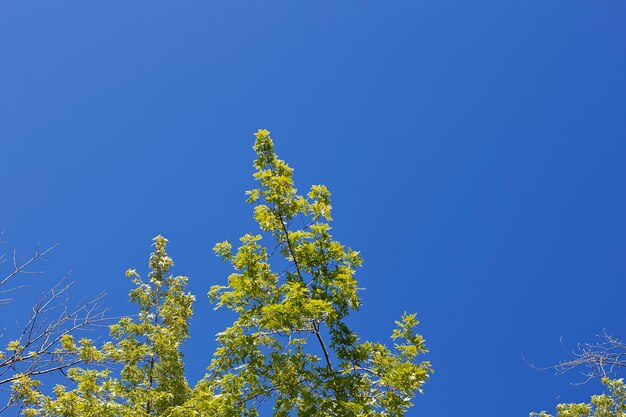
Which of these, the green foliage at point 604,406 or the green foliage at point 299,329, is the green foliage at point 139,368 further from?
the green foliage at point 604,406

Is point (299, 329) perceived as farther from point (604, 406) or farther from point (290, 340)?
point (604, 406)

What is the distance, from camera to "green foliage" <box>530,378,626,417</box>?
13.5 metres

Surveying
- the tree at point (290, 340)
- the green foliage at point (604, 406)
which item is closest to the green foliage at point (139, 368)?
the tree at point (290, 340)

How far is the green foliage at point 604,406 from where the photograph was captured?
44.3 ft

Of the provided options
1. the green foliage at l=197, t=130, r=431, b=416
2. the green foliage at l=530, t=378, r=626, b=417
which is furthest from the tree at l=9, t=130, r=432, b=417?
the green foliage at l=530, t=378, r=626, b=417

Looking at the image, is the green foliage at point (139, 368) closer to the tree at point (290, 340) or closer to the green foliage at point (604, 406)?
the tree at point (290, 340)

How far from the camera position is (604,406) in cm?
1384

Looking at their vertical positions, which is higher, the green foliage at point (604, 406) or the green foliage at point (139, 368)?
the green foliage at point (139, 368)

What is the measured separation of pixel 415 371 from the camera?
25.7 ft

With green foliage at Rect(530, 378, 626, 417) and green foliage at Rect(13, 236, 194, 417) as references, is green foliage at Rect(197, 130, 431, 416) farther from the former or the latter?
green foliage at Rect(530, 378, 626, 417)

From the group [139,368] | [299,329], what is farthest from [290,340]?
[139,368]

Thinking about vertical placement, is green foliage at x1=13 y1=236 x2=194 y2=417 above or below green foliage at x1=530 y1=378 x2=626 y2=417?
above

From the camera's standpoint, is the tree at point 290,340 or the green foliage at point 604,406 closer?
the tree at point 290,340

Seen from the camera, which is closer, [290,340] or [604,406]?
[290,340]
